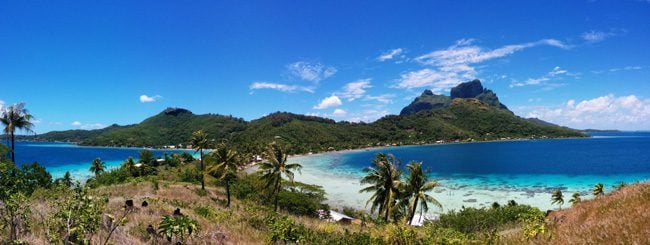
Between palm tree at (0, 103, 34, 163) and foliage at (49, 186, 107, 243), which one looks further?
palm tree at (0, 103, 34, 163)

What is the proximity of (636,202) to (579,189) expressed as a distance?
79059 millimetres

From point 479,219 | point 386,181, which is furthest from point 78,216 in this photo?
point 479,219

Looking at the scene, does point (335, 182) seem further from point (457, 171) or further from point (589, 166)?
point (589, 166)

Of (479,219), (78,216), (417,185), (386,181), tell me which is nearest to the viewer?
(78,216)

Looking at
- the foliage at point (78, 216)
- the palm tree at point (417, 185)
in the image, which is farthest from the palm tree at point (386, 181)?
the foliage at point (78, 216)

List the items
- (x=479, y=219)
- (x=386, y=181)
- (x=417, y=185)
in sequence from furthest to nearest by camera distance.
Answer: (x=479, y=219) < (x=417, y=185) < (x=386, y=181)

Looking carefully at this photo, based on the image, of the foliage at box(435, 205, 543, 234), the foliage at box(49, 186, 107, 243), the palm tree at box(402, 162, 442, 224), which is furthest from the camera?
the foliage at box(435, 205, 543, 234)

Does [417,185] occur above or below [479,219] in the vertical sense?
above

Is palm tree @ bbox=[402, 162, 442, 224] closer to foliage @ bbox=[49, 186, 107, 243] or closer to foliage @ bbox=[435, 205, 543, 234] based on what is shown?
foliage @ bbox=[435, 205, 543, 234]

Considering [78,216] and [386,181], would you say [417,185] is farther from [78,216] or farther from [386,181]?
[78,216]

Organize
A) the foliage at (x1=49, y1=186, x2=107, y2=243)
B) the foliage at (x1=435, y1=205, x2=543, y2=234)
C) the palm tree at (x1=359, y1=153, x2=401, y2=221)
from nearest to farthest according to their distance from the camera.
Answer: the foliage at (x1=49, y1=186, x2=107, y2=243), the palm tree at (x1=359, y1=153, x2=401, y2=221), the foliage at (x1=435, y1=205, x2=543, y2=234)

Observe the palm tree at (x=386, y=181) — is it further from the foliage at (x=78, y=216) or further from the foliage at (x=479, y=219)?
the foliage at (x=78, y=216)

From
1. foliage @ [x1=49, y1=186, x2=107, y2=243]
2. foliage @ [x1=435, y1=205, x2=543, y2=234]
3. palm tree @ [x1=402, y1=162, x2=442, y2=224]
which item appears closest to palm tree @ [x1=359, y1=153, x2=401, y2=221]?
palm tree @ [x1=402, y1=162, x2=442, y2=224]

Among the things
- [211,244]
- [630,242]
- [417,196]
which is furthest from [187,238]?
[417,196]
